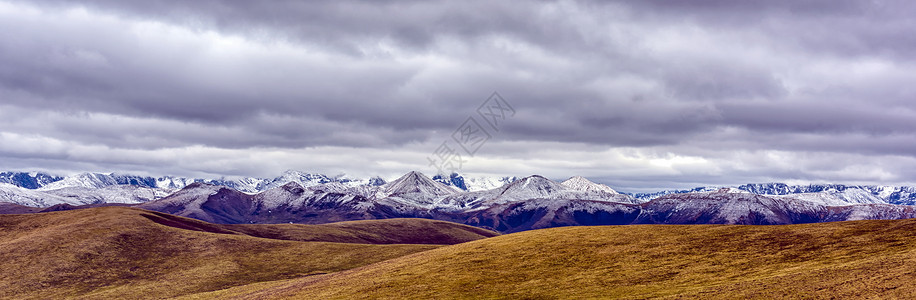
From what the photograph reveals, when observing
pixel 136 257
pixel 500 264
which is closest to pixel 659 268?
pixel 500 264

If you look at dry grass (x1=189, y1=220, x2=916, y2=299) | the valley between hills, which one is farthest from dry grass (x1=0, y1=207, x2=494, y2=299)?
dry grass (x1=189, y1=220, x2=916, y2=299)

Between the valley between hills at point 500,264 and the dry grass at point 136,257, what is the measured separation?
0.36 metres

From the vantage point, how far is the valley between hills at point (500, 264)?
63.7 meters

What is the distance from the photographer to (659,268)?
256 ft

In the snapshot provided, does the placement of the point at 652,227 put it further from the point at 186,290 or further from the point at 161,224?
the point at 161,224

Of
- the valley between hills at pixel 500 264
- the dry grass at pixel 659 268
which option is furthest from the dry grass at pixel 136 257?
the dry grass at pixel 659 268

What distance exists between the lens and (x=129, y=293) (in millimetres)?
115188

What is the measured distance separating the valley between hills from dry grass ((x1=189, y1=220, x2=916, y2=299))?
22 centimetres

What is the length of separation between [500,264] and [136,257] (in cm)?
9046

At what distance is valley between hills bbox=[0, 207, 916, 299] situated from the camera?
209ft

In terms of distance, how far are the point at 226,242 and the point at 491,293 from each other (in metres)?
104

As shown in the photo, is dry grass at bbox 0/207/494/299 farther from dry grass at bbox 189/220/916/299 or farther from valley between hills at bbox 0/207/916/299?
dry grass at bbox 189/220/916/299

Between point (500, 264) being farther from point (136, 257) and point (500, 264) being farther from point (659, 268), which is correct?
point (136, 257)

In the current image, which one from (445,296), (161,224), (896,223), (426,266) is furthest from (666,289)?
(161,224)
